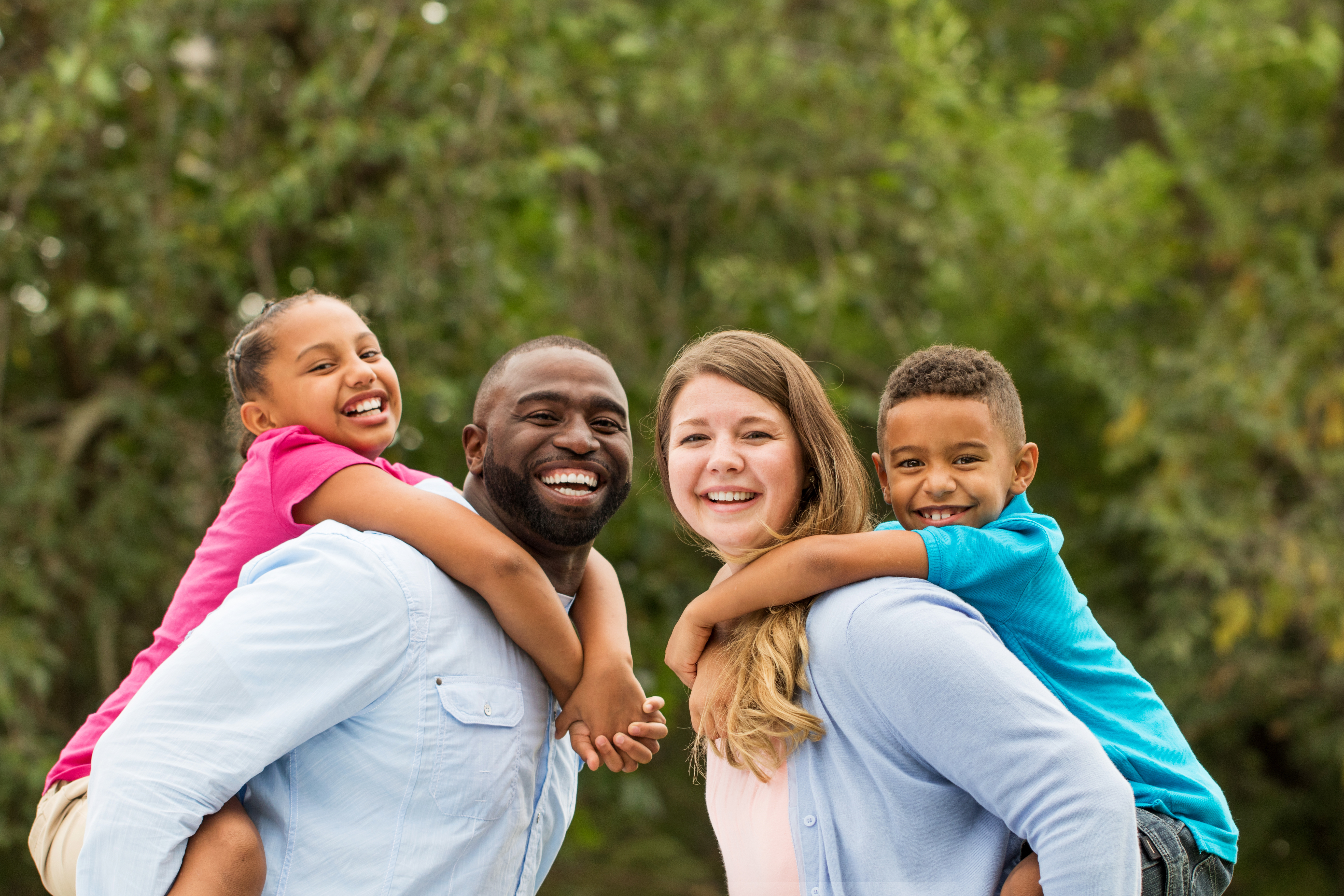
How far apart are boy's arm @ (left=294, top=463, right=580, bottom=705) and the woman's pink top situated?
0.25 metres

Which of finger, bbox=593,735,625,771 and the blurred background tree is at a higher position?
the blurred background tree

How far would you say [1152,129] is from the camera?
27.9ft

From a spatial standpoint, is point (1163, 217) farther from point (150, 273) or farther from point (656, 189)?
point (150, 273)

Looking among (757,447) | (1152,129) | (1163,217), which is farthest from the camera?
(1152,129)

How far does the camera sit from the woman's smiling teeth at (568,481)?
1.99 meters

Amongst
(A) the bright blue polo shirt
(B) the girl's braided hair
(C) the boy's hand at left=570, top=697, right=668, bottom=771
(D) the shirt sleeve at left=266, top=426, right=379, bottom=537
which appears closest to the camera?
(A) the bright blue polo shirt

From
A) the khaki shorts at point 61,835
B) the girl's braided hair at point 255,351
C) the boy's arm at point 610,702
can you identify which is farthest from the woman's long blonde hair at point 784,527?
the khaki shorts at point 61,835

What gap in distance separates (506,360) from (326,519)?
1.37 ft

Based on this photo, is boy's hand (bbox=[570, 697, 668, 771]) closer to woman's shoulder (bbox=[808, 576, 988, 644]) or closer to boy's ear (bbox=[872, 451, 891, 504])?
woman's shoulder (bbox=[808, 576, 988, 644])

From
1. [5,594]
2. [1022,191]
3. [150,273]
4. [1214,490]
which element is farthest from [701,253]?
[5,594]

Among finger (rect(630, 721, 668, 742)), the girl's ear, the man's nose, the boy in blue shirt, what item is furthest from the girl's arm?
the girl's ear

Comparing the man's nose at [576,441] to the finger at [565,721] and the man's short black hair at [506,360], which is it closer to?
the man's short black hair at [506,360]

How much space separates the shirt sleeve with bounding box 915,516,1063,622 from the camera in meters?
1.75

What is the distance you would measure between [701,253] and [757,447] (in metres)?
3.84
